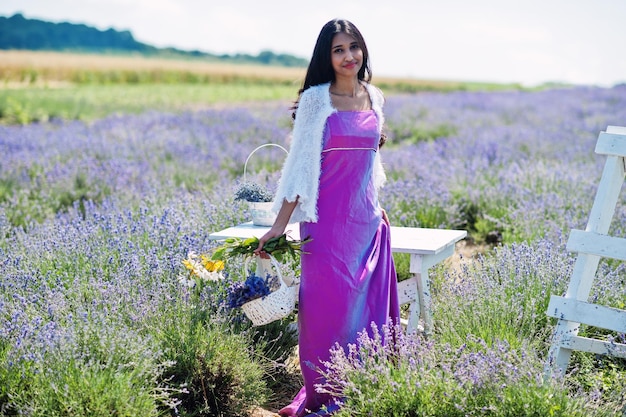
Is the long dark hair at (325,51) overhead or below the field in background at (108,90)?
overhead

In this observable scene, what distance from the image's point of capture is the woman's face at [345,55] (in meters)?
3.09

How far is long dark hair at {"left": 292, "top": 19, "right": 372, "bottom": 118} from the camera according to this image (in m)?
3.11

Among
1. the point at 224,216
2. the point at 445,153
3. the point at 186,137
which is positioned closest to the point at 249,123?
the point at 186,137

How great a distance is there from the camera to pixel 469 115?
45.4 feet

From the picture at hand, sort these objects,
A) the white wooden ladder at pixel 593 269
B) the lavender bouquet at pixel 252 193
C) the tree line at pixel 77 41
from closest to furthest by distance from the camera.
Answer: the white wooden ladder at pixel 593 269 → the lavender bouquet at pixel 252 193 → the tree line at pixel 77 41

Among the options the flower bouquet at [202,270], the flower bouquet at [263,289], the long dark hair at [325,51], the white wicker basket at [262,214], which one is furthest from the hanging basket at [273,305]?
the long dark hair at [325,51]

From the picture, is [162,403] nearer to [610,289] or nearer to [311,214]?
[311,214]

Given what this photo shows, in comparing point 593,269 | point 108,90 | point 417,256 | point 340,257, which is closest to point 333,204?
point 340,257

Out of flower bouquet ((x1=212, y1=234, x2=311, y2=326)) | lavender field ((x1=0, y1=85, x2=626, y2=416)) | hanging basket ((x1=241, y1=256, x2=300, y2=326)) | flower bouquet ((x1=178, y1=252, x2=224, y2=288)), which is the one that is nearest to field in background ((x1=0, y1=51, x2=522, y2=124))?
lavender field ((x1=0, y1=85, x2=626, y2=416))

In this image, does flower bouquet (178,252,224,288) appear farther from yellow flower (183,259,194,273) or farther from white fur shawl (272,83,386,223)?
white fur shawl (272,83,386,223)

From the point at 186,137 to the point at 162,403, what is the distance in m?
7.21

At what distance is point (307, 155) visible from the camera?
3016 millimetres

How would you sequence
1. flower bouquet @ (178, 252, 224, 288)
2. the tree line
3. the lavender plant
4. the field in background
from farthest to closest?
1. the tree line
2. the field in background
3. flower bouquet @ (178, 252, 224, 288)
4. the lavender plant

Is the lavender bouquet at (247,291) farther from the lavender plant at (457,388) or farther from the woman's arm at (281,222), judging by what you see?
the lavender plant at (457,388)
